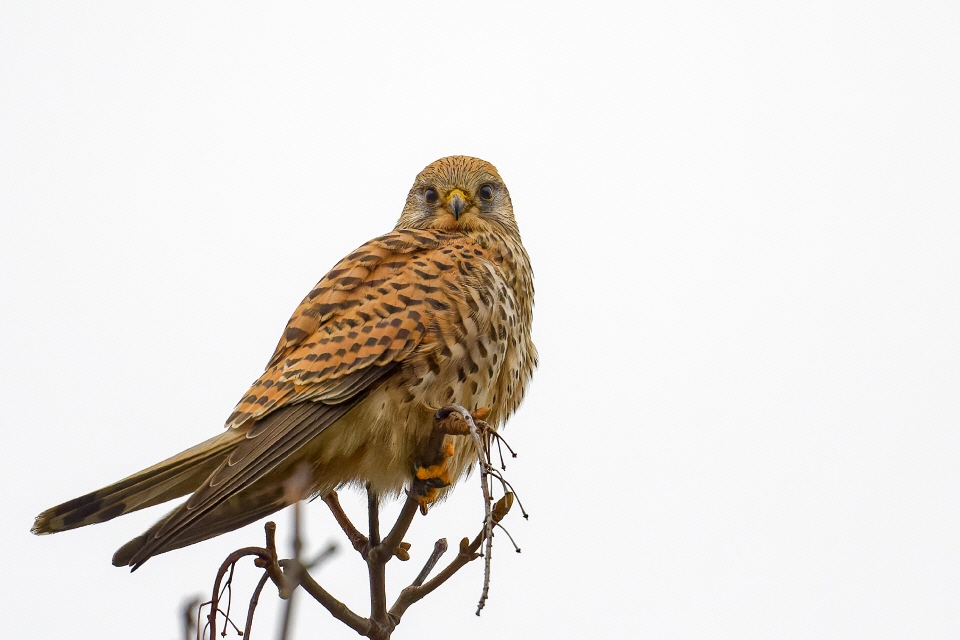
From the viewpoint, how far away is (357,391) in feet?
10.5

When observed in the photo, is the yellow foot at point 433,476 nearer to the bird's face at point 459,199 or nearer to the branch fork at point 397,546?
the branch fork at point 397,546

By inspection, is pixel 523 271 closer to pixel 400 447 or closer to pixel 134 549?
pixel 400 447

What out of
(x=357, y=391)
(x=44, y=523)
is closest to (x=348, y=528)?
(x=357, y=391)

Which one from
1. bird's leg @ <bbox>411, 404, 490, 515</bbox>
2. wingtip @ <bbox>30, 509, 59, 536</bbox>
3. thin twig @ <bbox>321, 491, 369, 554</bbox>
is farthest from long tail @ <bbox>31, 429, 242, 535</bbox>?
bird's leg @ <bbox>411, 404, 490, 515</bbox>

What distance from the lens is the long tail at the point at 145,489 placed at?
2.76 m

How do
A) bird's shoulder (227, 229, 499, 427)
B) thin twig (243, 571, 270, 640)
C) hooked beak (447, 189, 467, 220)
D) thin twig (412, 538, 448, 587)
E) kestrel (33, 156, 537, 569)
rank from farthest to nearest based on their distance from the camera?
hooked beak (447, 189, 467, 220) → bird's shoulder (227, 229, 499, 427) → kestrel (33, 156, 537, 569) → thin twig (412, 538, 448, 587) → thin twig (243, 571, 270, 640)

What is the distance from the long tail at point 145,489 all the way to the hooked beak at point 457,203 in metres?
1.41

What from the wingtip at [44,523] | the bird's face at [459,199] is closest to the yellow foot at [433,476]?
the wingtip at [44,523]

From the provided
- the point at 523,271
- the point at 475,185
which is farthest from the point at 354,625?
the point at 475,185

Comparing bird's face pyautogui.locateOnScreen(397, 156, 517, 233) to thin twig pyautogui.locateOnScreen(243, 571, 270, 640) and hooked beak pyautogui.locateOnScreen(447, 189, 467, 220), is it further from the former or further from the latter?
thin twig pyautogui.locateOnScreen(243, 571, 270, 640)

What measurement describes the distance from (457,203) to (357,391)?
1.21m

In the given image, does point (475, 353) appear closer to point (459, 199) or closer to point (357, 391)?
point (357, 391)

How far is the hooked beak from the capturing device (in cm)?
418

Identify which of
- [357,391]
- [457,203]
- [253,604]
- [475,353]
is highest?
[457,203]
